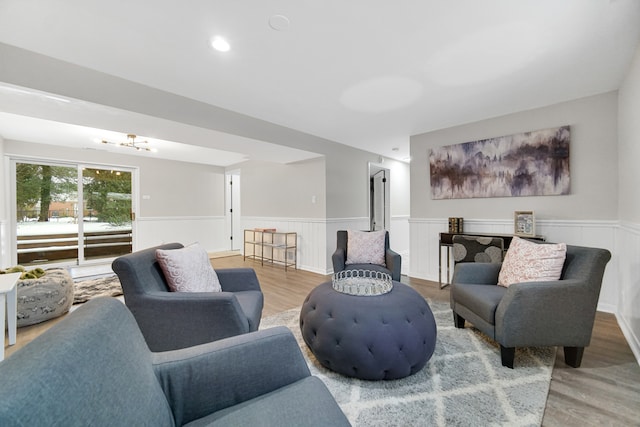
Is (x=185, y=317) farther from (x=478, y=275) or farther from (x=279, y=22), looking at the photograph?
(x=478, y=275)

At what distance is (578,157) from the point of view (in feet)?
9.37

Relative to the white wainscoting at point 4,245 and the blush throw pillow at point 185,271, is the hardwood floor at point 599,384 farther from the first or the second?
the white wainscoting at point 4,245

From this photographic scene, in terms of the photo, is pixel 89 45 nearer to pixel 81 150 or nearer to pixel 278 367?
pixel 278 367

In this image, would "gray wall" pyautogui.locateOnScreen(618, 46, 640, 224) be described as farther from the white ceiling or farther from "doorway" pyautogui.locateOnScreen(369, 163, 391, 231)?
"doorway" pyautogui.locateOnScreen(369, 163, 391, 231)

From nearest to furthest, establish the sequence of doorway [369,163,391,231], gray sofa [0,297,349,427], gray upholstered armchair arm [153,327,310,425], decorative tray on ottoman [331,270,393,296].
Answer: gray sofa [0,297,349,427] → gray upholstered armchair arm [153,327,310,425] → decorative tray on ottoman [331,270,393,296] → doorway [369,163,391,231]

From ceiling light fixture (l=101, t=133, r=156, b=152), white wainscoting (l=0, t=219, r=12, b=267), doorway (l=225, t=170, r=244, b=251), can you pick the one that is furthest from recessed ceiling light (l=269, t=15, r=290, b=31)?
doorway (l=225, t=170, r=244, b=251)

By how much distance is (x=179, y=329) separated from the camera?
Answer: 152 cm

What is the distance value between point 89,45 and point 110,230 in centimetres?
464

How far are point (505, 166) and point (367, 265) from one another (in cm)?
212

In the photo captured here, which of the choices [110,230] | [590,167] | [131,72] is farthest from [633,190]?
[110,230]

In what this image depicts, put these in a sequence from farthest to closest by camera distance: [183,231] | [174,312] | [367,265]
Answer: [183,231] → [367,265] → [174,312]

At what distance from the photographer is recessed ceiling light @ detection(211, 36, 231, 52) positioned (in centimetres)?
187

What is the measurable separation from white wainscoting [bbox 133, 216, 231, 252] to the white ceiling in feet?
11.7

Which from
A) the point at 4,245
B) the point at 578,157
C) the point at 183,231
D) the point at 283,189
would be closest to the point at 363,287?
the point at 578,157
